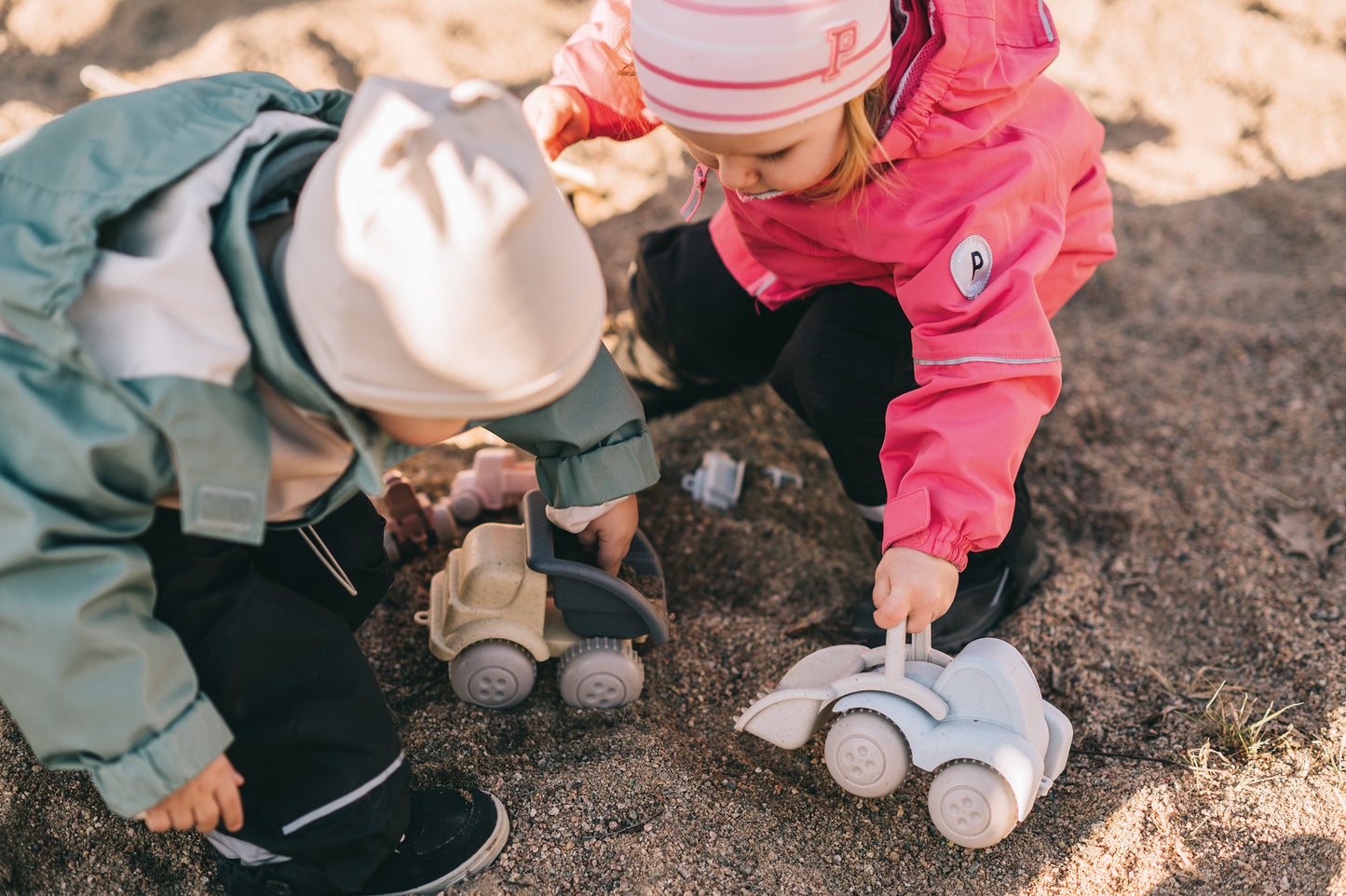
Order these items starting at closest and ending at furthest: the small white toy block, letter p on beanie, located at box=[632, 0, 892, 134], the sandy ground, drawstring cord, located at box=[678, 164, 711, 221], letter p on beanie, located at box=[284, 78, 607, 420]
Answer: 1. letter p on beanie, located at box=[284, 78, 607, 420]
2. letter p on beanie, located at box=[632, 0, 892, 134]
3. the sandy ground
4. drawstring cord, located at box=[678, 164, 711, 221]
5. the small white toy block

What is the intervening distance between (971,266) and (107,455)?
35.0 inches

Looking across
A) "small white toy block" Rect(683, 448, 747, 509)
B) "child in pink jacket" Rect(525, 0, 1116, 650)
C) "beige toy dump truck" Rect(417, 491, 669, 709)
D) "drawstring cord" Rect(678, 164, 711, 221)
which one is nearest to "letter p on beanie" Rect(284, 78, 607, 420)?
"child in pink jacket" Rect(525, 0, 1116, 650)

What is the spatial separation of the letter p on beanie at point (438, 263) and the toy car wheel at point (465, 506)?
0.68 m

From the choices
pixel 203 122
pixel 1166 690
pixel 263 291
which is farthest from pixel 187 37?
pixel 1166 690

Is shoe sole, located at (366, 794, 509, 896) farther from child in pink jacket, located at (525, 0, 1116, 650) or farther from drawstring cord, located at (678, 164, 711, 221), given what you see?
drawstring cord, located at (678, 164, 711, 221)

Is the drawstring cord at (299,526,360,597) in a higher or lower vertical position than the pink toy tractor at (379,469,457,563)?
higher

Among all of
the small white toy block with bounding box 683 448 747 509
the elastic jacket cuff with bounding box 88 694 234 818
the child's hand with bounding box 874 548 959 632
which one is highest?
the elastic jacket cuff with bounding box 88 694 234 818

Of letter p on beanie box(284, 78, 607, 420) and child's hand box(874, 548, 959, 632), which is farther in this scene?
child's hand box(874, 548, 959, 632)

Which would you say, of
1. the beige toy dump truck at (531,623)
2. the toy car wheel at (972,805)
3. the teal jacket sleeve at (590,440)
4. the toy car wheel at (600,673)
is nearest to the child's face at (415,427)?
the teal jacket sleeve at (590,440)

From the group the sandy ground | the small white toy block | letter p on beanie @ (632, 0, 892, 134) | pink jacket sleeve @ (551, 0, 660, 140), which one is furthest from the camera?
the small white toy block

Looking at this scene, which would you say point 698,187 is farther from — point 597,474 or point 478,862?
point 478,862

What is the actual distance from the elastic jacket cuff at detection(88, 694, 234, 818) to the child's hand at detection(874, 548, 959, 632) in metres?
0.67

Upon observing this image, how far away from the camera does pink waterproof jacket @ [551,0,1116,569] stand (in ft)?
3.56

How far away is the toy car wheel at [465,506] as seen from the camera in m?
1.49
